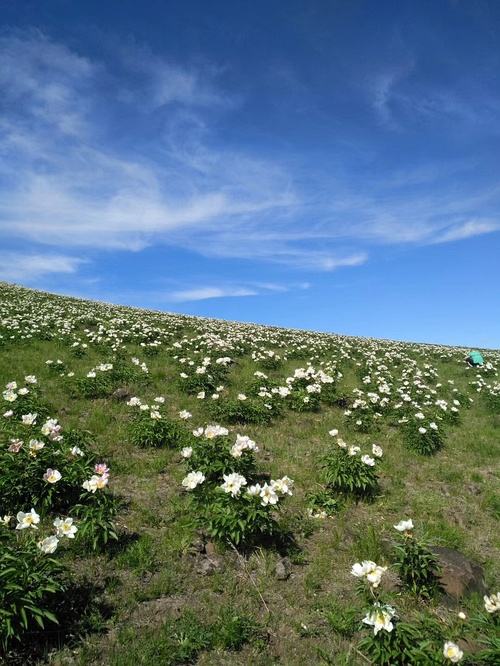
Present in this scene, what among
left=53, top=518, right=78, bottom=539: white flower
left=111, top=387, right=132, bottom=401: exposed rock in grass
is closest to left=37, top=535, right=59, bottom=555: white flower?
left=53, top=518, right=78, bottom=539: white flower

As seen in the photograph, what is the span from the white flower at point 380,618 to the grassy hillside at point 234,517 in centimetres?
5

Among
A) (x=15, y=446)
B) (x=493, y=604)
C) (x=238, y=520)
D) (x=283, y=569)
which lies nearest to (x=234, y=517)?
(x=238, y=520)

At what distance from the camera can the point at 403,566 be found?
248 inches

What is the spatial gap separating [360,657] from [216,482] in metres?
3.73

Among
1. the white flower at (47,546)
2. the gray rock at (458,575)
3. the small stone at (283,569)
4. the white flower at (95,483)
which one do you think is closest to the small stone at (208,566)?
the small stone at (283,569)

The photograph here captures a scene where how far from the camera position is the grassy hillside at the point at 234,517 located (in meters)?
5.02

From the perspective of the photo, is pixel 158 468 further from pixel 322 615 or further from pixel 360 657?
pixel 360 657

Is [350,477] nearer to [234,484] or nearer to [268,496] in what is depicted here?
[268,496]

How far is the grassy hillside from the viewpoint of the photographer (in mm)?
5023

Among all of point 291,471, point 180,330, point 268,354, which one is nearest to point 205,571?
point 291,471

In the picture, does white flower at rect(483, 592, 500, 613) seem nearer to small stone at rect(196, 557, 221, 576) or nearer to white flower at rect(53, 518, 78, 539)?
small stone at rect(196, 557, 221, 576)

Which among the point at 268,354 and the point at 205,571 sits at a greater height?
the point at 268,354

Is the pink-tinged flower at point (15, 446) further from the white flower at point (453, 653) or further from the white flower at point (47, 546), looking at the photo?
the white flower at point (453, 653)

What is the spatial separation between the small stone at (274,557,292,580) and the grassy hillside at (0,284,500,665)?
0.02 m
